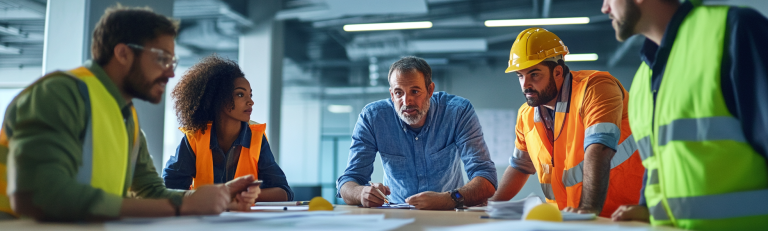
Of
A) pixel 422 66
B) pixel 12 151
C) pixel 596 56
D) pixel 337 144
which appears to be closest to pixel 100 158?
pixel 12 151

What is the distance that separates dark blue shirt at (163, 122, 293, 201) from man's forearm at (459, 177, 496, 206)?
0.91 metres

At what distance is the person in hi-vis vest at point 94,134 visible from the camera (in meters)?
1.13

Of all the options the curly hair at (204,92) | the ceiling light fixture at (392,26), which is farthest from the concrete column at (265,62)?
the curly hair at (204,92)

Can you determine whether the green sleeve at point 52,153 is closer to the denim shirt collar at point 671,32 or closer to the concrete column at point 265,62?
the denim shirt collar at point 671,32

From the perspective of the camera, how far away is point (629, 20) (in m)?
1.44

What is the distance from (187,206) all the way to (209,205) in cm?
6

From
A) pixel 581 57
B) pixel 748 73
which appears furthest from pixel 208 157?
pixel 581 57

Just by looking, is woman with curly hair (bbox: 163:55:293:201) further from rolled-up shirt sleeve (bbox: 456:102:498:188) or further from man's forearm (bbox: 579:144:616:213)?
man's forearm (bbox: 579:144:616:213)

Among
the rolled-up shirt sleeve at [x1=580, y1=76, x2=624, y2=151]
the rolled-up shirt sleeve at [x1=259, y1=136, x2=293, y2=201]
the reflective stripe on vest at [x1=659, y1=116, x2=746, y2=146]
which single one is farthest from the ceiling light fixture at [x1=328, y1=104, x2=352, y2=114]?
Result: the reflective stripe on vest at [x1=659, y1=116, x2=746, y2=146]

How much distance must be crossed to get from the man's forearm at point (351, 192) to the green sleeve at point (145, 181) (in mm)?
899

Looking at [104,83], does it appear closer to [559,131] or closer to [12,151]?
[12,151]

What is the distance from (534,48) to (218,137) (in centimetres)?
167

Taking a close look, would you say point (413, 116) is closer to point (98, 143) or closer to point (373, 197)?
point (373, 197)

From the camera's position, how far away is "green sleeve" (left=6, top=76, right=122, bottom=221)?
1.12 m
